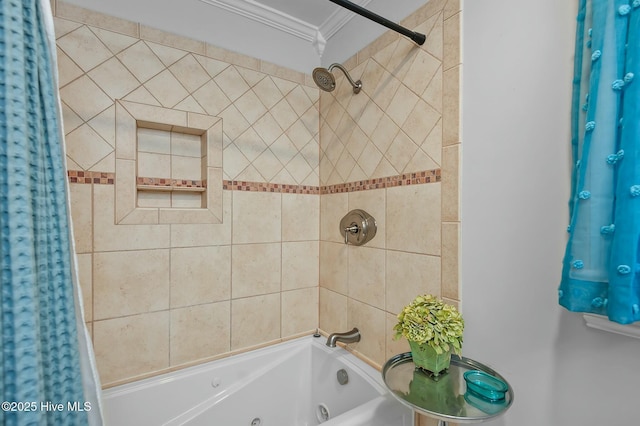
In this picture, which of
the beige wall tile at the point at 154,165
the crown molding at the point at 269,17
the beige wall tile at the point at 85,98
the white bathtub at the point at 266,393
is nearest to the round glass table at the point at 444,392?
the white bathtub at the point at 266,393

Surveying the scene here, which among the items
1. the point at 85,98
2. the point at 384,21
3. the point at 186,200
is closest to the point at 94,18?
the point at 85,98

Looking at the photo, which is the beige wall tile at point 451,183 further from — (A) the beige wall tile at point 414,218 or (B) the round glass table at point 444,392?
(B) the round glass table at point 444,392

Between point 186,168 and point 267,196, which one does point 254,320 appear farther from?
point 186,168

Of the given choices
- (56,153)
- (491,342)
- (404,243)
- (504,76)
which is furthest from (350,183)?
(56,153)

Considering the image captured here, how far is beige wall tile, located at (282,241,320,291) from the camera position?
181 cm

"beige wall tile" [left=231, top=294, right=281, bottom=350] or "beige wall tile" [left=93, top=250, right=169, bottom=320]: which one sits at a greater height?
"beige wall tile" [left=93, top=250, right=169, bottom=320]

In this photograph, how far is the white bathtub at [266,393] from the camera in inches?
51.0

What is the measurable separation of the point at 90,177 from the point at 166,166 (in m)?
0.33

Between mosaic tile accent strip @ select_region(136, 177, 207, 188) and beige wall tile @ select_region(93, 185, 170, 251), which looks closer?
beige wall tile @ select_region(93, 185, 170, 251)

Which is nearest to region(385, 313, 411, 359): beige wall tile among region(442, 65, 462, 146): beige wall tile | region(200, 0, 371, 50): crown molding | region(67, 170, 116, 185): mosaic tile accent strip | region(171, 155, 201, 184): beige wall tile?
region(442, 65, 462, 146): beige wall tile

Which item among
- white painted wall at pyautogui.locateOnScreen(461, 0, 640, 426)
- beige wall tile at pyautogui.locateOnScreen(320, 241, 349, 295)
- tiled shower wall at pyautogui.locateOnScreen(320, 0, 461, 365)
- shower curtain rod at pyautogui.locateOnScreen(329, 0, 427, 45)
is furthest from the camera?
beige wall tile at pyautogui.locateOnScreen(320, 241, 349, 295)

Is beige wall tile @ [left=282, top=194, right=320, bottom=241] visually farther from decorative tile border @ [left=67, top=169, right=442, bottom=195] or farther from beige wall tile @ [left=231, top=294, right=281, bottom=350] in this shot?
beige wall tile @ [left=231, top=294, right=281, bottom=350]

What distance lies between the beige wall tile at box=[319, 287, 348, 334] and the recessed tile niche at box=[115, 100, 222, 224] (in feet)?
2.70

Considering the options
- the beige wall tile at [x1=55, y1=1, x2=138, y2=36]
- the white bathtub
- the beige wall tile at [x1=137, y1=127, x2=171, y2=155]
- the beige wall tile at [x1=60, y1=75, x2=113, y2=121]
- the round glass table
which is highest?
the beige wall tile at [x1=55, y1=1, x2=138, y2=36]
